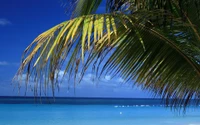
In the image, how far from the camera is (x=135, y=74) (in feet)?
9.20

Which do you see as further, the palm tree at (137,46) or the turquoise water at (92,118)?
the turquoise water at (92,118)

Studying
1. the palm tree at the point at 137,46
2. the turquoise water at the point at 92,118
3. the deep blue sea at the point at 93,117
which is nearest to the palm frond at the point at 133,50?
the palm tree at the point at 137,46

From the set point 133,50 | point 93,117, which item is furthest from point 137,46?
point 93,117

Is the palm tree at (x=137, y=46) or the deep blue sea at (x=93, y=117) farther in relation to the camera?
the deep blue sea at (x=93, y=117)

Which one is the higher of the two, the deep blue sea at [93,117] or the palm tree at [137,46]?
the palm tree at [137,46]

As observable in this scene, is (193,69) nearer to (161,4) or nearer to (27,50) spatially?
(161,4)

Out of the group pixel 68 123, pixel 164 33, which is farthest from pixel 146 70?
pixel 68 123

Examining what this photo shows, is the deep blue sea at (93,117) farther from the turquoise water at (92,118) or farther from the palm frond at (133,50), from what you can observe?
the palm frond at (133,50)

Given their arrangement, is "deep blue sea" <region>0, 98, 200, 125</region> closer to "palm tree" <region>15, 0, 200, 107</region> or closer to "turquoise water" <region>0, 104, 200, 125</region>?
"turquoise water" <region>0, 104, 200, 125</region>

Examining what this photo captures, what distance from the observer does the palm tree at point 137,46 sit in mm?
1956

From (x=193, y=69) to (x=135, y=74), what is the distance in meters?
0.48

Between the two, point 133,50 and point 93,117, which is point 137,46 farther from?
point 93,117

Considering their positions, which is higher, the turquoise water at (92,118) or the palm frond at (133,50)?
the palm frond at (133,50)

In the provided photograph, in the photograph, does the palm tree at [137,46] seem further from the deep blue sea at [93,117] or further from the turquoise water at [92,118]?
the turquoise water at [92,118]
